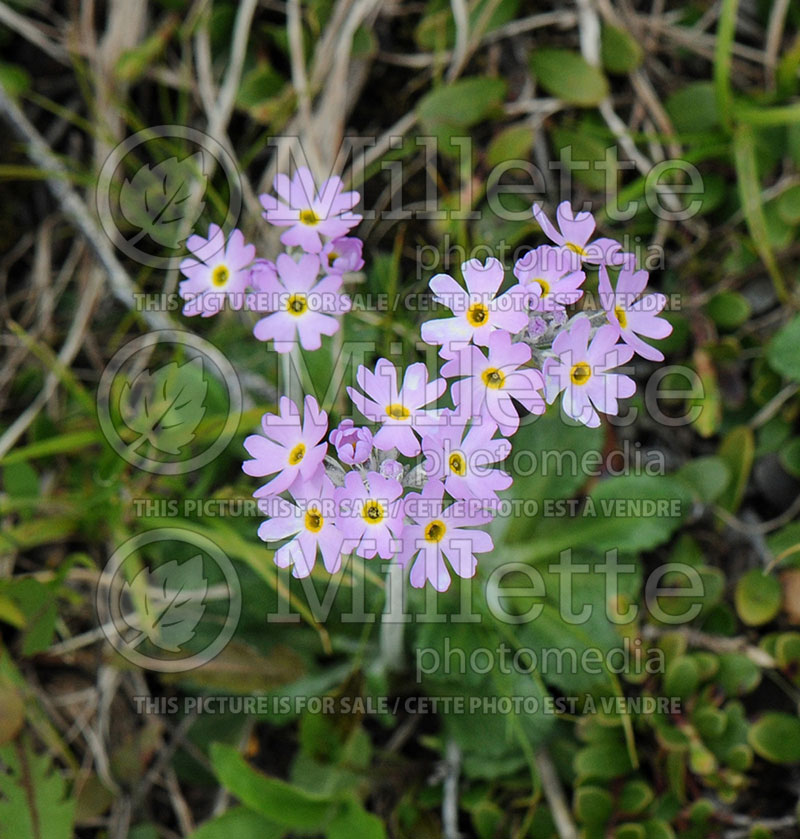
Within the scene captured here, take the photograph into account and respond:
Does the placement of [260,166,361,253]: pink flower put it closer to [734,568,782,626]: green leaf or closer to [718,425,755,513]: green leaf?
[718,425,755,513]: green leaf

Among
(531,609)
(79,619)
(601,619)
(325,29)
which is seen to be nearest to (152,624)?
(79,619)

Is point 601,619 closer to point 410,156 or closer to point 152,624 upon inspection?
point 152,624

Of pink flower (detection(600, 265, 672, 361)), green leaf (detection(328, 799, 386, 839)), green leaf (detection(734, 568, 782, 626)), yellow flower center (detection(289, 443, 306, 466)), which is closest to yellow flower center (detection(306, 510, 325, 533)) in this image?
yellow flower center (detection(289, 443, 306, 466))

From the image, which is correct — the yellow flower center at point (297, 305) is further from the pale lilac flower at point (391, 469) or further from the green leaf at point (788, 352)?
the green leaf at point (788, 352)

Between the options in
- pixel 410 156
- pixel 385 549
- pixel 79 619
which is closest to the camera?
pixel 385 549

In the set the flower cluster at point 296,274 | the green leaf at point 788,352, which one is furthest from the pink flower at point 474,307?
the green leaf at point 788,352
